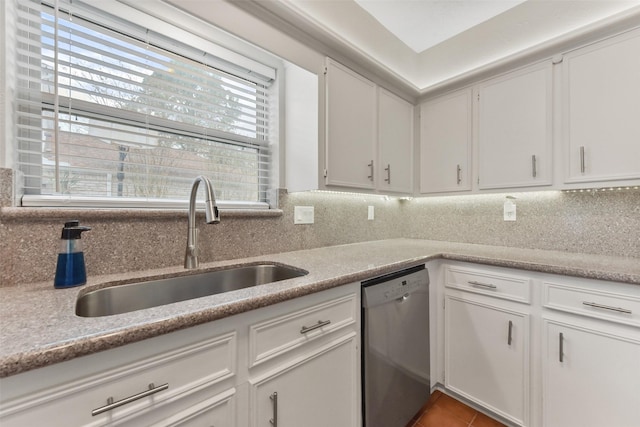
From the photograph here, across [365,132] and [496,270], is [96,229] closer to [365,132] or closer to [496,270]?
[365,132]

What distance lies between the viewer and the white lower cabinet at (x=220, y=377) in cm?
56

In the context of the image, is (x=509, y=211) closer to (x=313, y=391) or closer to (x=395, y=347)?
(x=395, y=347)

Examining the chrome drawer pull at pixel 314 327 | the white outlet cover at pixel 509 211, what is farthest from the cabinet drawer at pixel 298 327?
the white outlet cover at pixel 509 211

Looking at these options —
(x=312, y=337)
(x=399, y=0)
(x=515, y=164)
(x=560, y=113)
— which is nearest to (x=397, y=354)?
(x=312, y=337)

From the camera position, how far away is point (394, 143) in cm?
209

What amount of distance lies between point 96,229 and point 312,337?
969 millimetres

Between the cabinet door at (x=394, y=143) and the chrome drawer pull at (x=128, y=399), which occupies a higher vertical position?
the cabinet door at (x=394, y=143)

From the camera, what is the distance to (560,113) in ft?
5.35

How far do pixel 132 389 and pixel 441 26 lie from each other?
2790mm

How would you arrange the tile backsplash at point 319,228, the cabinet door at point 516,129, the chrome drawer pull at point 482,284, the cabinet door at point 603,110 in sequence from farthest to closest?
1. the cabinet door at point 516,129
2. the chrome drawer pull at point 482,284
3. the cabinet door at point 603,110
4. the tile backsplash at point 319,228

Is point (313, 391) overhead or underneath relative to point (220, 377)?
underneath

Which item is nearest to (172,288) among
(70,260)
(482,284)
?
(70,260)

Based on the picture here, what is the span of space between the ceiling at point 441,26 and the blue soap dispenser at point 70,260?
130 centimetres

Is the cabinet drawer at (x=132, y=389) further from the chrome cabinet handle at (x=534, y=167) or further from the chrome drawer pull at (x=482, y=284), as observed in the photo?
the chrome cabinet handle at (x=534, y=167)
